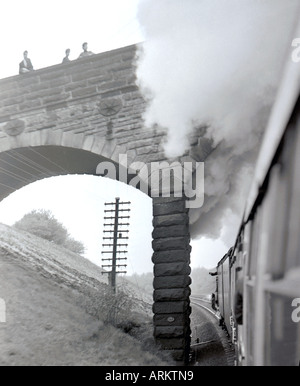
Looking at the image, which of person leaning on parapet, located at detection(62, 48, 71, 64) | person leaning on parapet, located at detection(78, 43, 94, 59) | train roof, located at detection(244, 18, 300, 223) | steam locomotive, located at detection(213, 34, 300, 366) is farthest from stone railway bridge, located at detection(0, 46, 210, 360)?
train roof, located at detection(244, 18, 300, 223)

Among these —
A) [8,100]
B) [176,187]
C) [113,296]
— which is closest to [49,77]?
[8,100]

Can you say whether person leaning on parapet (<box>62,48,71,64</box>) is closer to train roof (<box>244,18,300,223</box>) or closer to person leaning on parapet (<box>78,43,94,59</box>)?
person leaning on parapet (<box>78,43,94,59</box>)

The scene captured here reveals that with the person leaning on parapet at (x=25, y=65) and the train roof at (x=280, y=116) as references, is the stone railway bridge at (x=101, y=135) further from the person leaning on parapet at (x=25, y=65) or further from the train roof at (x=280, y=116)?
the train roof at (x=280, y=116)

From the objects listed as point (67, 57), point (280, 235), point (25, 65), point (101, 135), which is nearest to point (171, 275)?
point (101, 135)

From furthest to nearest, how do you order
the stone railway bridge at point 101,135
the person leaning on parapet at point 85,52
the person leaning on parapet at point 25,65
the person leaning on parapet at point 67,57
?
the person leaning on parapet at point 25,65
the person leaning on parapet at point 85,52
the person leaning on parapet at point 67,57
the stone railway bridge at point 101,135

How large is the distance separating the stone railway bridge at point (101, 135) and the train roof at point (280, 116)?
5067 millimetres

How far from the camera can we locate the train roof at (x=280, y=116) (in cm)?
134

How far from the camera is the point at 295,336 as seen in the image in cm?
165

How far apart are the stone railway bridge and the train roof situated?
5.07 m

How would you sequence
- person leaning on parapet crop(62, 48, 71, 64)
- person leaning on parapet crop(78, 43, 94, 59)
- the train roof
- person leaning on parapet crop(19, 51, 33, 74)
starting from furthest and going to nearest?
1. person leaning on parapet crop(19, 51, 33, 74)
2. person leaning on parapet crop(78, 43, 94, 59)
3. person leaning on parapet crop(62, 48, 71, 64)
4. the train roof

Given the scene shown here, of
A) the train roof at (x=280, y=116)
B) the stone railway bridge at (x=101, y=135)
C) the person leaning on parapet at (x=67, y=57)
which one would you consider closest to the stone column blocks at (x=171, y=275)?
the stone railway bridge at (x=101, y=135)

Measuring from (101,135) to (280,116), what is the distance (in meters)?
6.51

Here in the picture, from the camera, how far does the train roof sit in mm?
1343

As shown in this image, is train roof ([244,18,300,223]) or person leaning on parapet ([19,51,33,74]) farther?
person leaning on parapet ([19,51,33,74])
